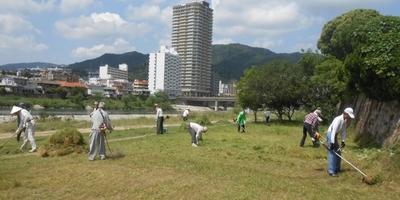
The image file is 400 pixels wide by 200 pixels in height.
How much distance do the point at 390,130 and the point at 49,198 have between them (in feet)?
41.1

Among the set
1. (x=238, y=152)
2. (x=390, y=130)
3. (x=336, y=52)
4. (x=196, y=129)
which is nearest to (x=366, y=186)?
(x=238, y=152)

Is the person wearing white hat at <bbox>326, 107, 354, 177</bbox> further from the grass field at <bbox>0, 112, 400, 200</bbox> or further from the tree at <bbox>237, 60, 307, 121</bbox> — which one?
the tree at <bbox>237, 60, 307, 121</bbox>

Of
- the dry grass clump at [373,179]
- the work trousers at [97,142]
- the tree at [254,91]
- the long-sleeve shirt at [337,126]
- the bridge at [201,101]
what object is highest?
the tree at [254,91]

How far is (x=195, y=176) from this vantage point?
8.97 meters

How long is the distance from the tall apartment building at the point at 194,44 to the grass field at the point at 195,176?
137 metres

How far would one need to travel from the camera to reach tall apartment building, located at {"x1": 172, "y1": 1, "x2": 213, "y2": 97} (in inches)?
6002

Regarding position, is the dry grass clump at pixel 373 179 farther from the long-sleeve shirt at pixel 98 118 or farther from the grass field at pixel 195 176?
the long-sleeve shirt at pixel 98 118

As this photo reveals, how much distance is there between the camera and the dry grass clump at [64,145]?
1248 centimetres

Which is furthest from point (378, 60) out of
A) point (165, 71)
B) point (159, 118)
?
point (165, 71)

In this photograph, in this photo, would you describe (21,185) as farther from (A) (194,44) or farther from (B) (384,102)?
(A) (194,44)

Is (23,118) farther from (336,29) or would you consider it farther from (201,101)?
(201,101)

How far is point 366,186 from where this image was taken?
847 cm

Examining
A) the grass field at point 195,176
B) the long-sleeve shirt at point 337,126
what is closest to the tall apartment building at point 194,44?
the grass field at point 195,176

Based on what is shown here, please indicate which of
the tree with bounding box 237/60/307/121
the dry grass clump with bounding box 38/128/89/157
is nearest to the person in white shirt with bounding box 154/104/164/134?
the dry grass clump with bounding box 38/128/89/157
